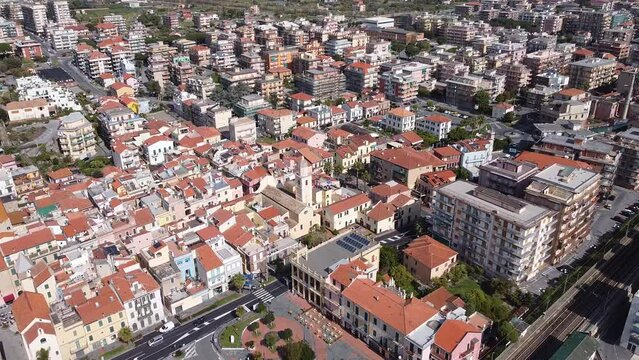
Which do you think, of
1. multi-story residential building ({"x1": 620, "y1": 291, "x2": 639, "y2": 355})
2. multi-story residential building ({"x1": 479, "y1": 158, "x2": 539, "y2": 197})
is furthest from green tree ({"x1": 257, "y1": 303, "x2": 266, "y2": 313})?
multi-story residential building ({"x1": 620, "y1": 291, "x2": 639, "y2": 355})

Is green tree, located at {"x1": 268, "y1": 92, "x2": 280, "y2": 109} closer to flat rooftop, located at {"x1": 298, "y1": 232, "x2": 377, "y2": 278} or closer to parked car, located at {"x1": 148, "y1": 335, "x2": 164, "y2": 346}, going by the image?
flat rooftop, located at {"x1": 298, "y1": 232, "x2": 377, "y2": 278}

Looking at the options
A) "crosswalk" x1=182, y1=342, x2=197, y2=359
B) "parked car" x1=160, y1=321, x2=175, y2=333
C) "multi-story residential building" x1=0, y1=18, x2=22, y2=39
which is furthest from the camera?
"multi-story residential building" x1=0, y1=18, x2=22, y2=39

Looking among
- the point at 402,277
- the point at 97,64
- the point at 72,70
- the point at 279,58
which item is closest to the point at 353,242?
the point at 402,277

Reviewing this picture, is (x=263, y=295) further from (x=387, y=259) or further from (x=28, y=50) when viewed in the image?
(x=28, y=50)

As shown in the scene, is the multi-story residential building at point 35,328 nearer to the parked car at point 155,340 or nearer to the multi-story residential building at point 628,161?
the parked car at point 155,340

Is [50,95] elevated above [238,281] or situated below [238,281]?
above

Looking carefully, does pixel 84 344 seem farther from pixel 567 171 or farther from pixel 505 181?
pixel 567 171
